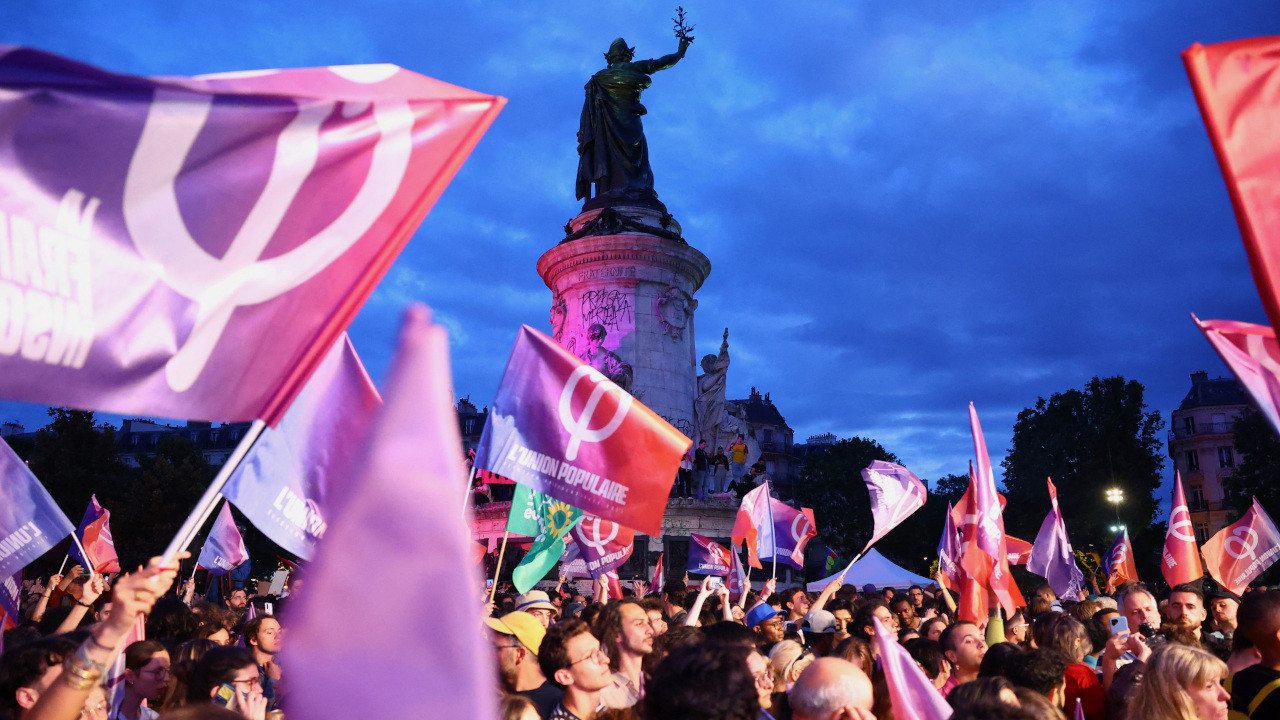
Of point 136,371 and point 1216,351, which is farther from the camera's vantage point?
point 1216,351

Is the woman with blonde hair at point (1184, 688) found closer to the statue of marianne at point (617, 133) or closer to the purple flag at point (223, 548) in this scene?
the purple flag at point (223, 548)

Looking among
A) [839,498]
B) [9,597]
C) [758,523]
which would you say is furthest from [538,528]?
[839,498]

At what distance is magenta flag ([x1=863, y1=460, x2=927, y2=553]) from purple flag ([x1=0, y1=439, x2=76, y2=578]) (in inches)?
383

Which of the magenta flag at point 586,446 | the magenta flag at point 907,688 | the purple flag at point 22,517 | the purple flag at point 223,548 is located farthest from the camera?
the purple flag at point 223,548

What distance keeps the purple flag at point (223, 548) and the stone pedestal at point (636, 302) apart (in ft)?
55.0

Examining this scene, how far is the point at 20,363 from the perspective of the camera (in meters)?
3.51

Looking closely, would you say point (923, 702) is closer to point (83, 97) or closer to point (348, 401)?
point (83, 97)

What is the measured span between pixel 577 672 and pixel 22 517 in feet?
17.6

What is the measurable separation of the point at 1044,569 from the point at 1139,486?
5006cm

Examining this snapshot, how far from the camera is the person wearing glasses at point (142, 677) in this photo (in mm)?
5820

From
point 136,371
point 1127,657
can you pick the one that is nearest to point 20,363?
point 136,371

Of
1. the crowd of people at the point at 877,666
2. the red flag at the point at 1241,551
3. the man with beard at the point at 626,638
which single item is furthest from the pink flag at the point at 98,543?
the red flag at the point at 1241,551

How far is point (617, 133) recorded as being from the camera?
110 feet

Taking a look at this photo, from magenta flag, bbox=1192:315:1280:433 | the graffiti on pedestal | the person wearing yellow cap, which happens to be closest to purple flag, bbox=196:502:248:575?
the person wearing yellow cap
